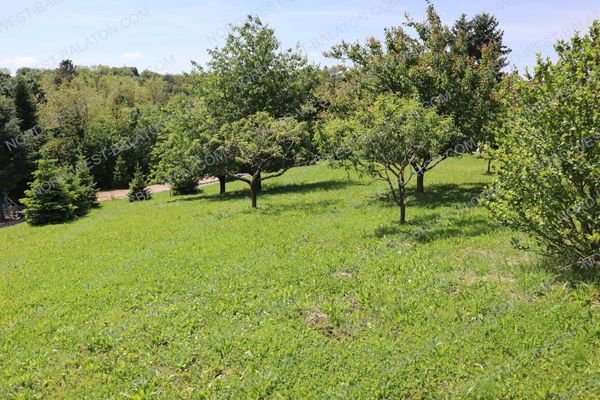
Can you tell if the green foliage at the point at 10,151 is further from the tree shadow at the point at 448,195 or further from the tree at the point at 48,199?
the tree shadow at the point at 448,195

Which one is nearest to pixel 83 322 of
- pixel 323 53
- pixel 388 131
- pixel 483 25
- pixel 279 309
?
pixel 279 309

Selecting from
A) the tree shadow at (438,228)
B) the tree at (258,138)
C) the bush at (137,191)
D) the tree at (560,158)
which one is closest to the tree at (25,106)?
the bush at (137,191)

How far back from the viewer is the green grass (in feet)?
20.6

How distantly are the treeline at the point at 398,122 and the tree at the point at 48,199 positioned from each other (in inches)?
Answer: 8.8

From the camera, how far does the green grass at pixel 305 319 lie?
629cm

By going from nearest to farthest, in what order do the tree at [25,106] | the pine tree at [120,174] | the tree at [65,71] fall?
the tree at [25,106] < the pine tree at [120,174] < the tree at [65,71]

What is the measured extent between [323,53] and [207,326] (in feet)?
59.4

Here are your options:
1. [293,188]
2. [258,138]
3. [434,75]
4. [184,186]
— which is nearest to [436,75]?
[434,75]

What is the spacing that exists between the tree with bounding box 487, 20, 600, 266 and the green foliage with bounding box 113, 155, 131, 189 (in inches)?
1859

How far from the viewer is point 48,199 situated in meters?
24.6

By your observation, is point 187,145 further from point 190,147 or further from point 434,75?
point 434,75

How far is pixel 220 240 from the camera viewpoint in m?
14.4

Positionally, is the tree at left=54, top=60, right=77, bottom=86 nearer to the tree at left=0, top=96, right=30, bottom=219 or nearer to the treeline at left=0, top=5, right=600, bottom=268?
the treeline at left=0, top=5, right=600, bottom=268

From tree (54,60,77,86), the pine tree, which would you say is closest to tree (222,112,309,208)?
the pine tree
